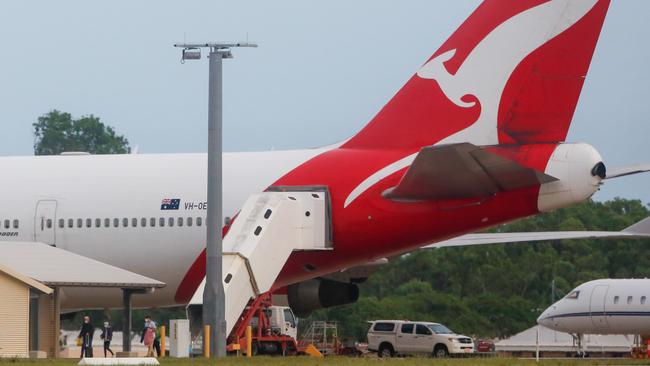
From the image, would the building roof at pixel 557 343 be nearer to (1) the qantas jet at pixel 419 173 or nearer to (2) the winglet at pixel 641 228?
(2) the winglet at pixel 641 228

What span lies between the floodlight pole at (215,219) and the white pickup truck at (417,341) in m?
20.3

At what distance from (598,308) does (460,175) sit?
82.2 ft

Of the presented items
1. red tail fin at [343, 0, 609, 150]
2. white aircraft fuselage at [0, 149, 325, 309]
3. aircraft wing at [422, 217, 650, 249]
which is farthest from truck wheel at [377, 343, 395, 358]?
red tail fin at [343, 0, 609, 150]

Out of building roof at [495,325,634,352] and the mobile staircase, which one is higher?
the mobile staircase

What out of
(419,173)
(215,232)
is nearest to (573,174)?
(419,173)

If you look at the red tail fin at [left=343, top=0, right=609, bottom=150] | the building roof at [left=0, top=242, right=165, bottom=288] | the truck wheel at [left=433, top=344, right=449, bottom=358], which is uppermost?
the red tail fin at [left=343, top=0, right=609, bottom=150]

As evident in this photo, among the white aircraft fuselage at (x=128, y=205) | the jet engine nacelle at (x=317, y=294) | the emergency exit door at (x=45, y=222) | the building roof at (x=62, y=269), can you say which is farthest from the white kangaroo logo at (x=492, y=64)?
the emergency exit door at (x=45, y=222)

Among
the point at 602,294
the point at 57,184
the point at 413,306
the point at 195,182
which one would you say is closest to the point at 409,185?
the point at 195,182

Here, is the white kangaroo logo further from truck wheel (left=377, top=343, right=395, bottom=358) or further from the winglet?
truck wheel (left=377, top=343, right=395, bottom=358)

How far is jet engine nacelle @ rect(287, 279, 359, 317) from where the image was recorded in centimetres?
4306

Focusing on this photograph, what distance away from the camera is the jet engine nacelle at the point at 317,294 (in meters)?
43.1

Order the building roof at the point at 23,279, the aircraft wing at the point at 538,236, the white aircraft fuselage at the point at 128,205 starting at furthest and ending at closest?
the aircraft wing at the point at 538,236 < the white aircraft fuselage at the point at 128,205 < the building roof at the point at 23,279

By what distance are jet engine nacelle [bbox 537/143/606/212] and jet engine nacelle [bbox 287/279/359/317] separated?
881cm

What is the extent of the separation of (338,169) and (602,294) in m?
23.9
